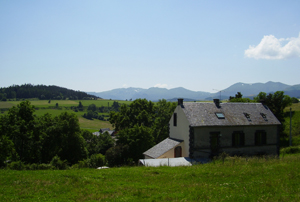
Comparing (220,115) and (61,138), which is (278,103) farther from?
(61,138)

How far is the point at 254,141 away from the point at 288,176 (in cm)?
1741

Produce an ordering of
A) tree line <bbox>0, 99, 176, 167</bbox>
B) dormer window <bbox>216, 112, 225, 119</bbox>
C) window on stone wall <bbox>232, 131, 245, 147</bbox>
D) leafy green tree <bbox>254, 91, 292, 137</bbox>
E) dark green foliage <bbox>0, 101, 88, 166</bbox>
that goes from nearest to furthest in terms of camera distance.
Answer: window on stone wall <bbox>232, 131, 245, 147</bbox> → dormer window <bbox>216, 112, 225, 119</bbox> → dark green foliage <bbox>0, 101, 88, 166</bbox> → tree line <bbox>0, 99, 176, 167</bbox> → leafy green tree <bbox>254, 91, 292, 137</bbox>

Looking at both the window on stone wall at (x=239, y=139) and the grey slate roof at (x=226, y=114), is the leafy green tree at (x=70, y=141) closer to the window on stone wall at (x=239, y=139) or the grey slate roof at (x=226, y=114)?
the grey slate roof at (x=226, y=114)

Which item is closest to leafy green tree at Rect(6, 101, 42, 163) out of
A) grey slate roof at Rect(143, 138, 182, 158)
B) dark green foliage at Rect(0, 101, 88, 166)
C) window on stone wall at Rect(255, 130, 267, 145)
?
dark green foliage at Rect(0, 101, 88, 166)

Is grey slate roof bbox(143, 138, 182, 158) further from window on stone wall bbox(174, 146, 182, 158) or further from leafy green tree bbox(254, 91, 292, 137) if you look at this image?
leafy green tree bbox(254, 91, 292, 137)

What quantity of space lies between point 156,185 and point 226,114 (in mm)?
20246

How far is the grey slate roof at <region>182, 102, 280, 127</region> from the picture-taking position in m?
26.7

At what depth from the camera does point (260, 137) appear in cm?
2900

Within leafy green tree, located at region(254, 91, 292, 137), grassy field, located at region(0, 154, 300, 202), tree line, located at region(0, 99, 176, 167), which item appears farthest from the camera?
leafy green tree, located at region(254, 91, 292, 137)

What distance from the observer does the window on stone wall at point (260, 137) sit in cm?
2869

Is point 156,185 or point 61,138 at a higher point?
point 156,185

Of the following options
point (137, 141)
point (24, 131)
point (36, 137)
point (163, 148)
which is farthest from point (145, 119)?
point (24, 131)

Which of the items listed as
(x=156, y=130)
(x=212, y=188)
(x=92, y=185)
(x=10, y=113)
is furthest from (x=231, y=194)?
(x=156, y=130)

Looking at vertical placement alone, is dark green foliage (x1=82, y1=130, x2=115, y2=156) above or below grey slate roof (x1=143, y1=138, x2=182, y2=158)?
below
